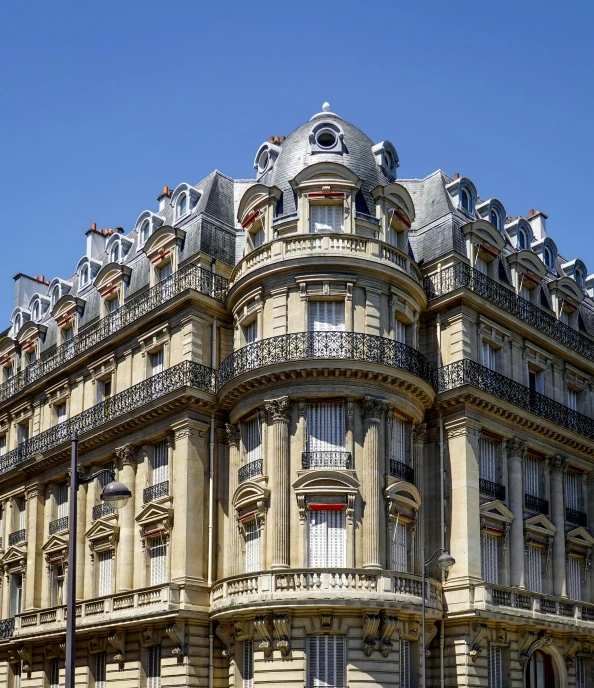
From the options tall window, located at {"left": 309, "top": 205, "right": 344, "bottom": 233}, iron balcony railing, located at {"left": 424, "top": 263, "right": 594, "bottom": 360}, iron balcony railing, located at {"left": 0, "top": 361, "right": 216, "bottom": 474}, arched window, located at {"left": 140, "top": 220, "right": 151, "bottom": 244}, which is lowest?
iron balcony railing, located at {"left": 0, "top": 361, "right": 216, "bottom": 474}

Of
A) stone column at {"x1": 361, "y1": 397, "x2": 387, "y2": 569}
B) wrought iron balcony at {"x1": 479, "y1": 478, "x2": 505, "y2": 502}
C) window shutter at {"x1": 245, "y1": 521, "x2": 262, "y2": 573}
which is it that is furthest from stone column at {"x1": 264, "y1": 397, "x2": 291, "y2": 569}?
wrought iron balcony at {"x1": 479, "y1": 478, "x2": 505, "y2": 502}

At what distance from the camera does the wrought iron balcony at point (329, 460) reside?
107 feet

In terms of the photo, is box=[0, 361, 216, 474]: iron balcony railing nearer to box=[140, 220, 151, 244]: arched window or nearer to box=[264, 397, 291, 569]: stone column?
box=[264, 397, 291, 569]: stone column

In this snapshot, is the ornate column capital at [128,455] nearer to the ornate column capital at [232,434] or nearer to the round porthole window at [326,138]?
the ornate column capital at [232,434]

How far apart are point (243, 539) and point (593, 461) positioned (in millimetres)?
15797

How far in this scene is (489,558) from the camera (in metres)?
35.3

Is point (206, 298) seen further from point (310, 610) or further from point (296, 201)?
point (310, 610)

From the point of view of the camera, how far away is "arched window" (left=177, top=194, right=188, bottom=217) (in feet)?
135

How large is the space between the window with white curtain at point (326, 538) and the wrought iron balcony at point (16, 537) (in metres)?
17.5

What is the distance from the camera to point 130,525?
1464 inches

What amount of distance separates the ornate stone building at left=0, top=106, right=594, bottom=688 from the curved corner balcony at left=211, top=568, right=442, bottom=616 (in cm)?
7

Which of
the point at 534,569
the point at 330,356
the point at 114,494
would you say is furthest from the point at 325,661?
the point at 114,494

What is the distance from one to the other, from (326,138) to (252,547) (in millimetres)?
15296

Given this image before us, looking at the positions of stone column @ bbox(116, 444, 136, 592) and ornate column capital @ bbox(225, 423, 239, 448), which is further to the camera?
stone column @ bbox(116, 444, 136, 592)
